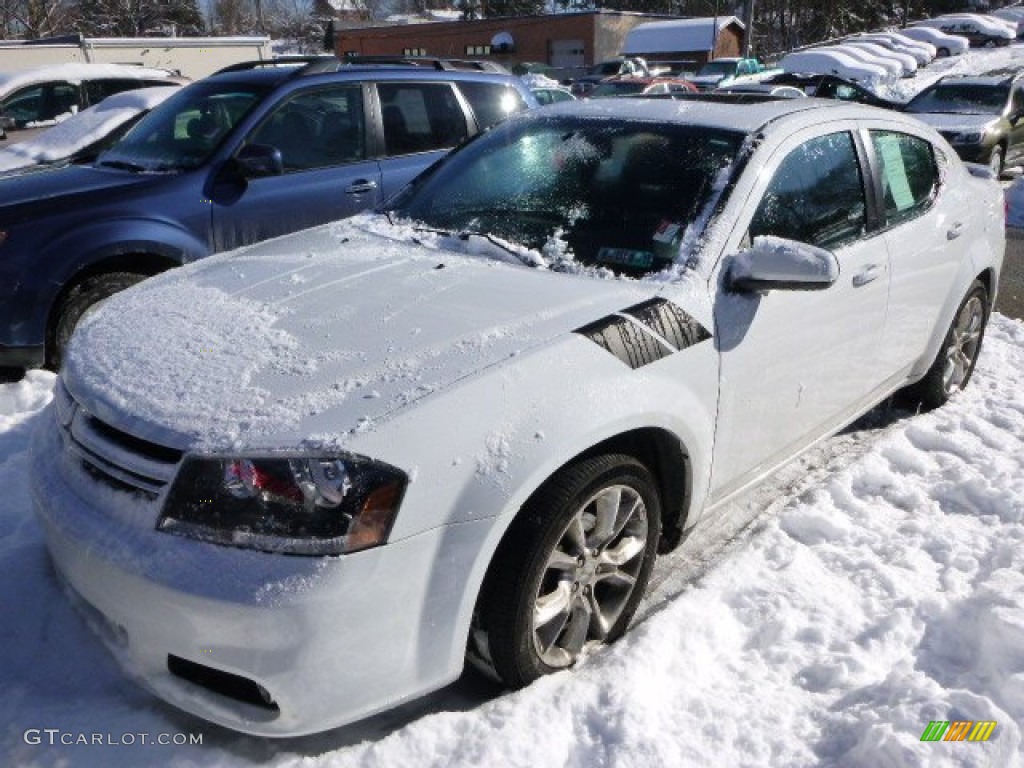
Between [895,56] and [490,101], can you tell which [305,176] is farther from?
[895,56]

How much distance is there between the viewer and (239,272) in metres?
3.07

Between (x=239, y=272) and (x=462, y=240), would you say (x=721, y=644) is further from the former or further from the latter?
(x=239, y=272)

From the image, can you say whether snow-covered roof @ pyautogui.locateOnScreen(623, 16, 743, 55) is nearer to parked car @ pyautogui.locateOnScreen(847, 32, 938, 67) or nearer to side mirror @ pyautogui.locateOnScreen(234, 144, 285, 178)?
parked car @ pyautogui.locateOnScreen(847, 32, 938, 67)

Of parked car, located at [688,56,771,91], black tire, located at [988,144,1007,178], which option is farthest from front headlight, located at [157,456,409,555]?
parked car, located at [688,56,771,91]

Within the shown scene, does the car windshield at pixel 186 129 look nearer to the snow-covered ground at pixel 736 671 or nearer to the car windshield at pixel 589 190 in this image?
the car windshield at pixel 589 190

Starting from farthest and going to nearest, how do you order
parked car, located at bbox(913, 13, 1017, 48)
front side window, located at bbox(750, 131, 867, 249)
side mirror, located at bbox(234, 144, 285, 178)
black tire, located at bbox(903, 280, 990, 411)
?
parked car, located at bbox(913, 13, 1017, 48) < side mirror, located at bbox(234, 144, 285, 178) < black tire, located at bbox(903, 280, 990, 411) < front side window, located at bbox(750, 131, 867, 249)

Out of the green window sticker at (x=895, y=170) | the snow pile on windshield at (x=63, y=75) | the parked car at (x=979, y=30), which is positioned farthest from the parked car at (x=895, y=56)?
the green window sticker at (x=895, y=170)

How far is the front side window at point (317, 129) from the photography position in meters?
5.35

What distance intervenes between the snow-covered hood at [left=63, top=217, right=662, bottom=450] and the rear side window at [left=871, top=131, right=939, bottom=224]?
5.28 ft

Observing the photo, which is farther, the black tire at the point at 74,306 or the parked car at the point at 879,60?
the parked car at the point at 879,60

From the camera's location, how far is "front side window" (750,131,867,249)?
10.1ft

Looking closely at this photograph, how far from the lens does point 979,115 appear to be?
12.8 metres

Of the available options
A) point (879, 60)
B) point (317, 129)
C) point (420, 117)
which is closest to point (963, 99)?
point (420, 117)

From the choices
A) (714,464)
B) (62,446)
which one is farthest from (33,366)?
(714,464)
